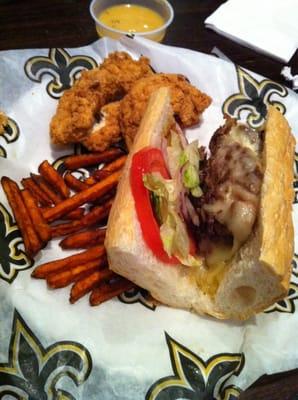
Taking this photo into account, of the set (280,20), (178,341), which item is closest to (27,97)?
(178,341)

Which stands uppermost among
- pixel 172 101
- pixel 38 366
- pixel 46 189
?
pixel 172 101

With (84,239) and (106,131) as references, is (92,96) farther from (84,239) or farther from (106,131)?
(84,239)

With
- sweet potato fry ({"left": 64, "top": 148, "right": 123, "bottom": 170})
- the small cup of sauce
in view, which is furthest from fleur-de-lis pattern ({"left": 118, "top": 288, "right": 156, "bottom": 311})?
the small cup of sauce

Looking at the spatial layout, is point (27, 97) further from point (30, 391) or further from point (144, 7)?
point (30, 391)

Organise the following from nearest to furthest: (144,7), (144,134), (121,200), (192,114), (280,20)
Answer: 1. (121,200)
2. (144,134)
3. (192,114)
4. (144,7)
5. (280,20)

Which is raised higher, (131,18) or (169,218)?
(169,218)

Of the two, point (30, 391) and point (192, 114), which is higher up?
point (192, 114)

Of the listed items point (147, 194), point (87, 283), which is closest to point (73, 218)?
point (87, 283)

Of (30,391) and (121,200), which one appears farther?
(121,200)
